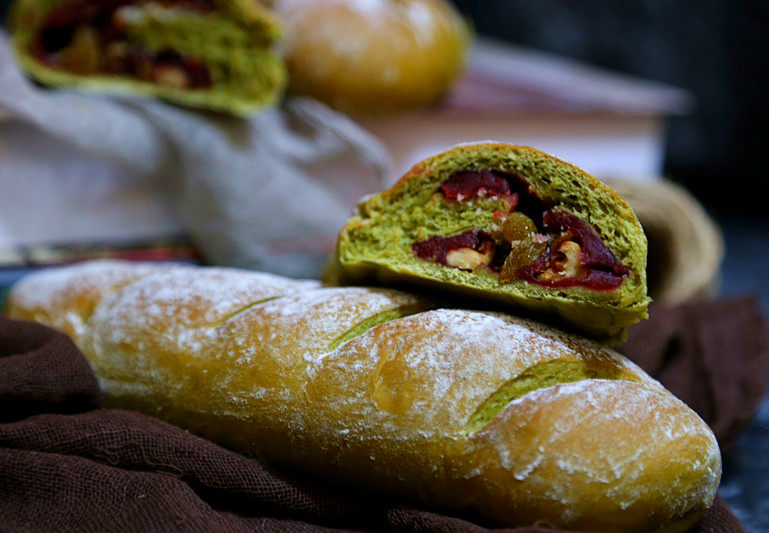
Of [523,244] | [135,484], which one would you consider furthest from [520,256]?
[135,484]

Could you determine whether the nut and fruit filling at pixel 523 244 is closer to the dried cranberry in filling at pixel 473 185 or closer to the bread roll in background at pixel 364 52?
the dried cranberry in filling at pixel 473 185

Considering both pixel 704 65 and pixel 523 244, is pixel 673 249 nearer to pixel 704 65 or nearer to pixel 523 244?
pixel 523 244

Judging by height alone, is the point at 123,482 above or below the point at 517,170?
below

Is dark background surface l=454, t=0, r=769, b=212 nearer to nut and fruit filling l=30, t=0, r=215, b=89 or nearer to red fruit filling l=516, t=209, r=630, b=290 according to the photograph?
nut and fruit filling l=30, t=0, r=215, b=89

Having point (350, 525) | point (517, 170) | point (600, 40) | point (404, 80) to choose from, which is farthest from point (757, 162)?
point (350, 525)

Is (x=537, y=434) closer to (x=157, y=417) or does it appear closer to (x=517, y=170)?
(x=517, y=170)

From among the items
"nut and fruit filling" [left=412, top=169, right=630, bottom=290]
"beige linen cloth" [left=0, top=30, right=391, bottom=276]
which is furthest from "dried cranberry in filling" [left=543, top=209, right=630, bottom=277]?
"beige linen cloth" [left=0, top=30, right=391, bottom=276]
